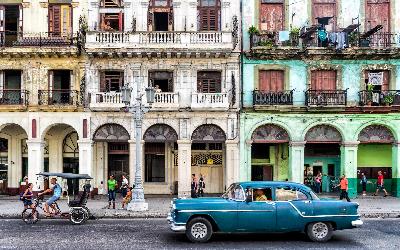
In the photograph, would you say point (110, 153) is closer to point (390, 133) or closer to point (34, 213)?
point (34, 213)

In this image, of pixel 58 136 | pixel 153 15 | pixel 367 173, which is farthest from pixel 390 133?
pixel 58 136

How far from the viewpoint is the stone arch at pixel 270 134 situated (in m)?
31.6

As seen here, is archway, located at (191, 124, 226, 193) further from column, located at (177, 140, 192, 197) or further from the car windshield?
the car windshield

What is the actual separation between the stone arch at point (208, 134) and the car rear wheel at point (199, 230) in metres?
14.8

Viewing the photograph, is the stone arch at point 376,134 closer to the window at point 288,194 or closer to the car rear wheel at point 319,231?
the car rear wheel at point 319,231

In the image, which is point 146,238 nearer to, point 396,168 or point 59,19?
point 59,19

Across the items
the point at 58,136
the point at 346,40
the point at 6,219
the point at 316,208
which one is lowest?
the point at 6,219

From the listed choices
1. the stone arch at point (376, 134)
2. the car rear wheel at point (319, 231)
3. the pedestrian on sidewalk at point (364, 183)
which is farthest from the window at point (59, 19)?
the car rear wheel at point (319, 231)

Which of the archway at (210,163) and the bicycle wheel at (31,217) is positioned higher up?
the archway at (210,163)

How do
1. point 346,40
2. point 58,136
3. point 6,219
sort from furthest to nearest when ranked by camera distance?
point 58,136 → point 346,40 → point 6,219

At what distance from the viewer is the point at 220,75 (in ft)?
103

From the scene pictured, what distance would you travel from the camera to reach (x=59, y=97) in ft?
104

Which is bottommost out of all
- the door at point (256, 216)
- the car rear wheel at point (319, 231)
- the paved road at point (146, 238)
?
the paved road at point (146, 238)

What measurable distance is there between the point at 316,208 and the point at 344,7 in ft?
60.9
